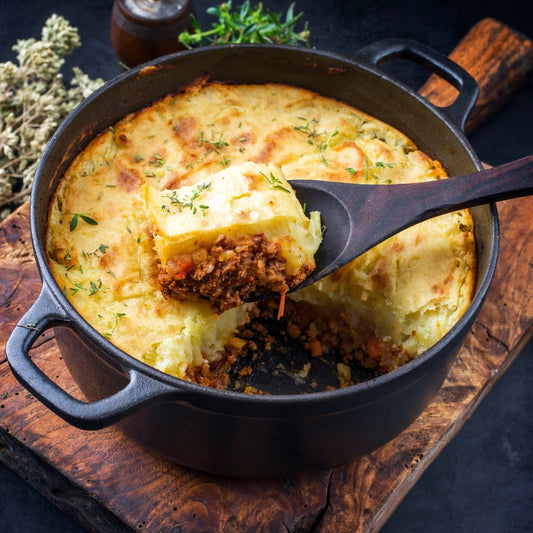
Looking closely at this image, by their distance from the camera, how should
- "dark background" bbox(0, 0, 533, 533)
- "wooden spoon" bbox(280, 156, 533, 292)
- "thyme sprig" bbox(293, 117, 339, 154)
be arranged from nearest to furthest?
"wooden spoon" bbox(280, 156, 533, 292) < "thyme sprig" bbox(293, 117, 339, 154) < "dark background" bbox(0, 0, 533, 533)

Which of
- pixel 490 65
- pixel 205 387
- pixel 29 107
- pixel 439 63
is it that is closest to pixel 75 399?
pixel 205 387

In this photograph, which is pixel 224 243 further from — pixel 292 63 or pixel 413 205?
pixel 292 63

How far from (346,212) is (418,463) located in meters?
1.18

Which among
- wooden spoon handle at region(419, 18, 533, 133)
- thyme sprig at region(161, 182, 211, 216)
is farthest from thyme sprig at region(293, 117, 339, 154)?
wooden spoon handle at region(419, 18, 533, 133)

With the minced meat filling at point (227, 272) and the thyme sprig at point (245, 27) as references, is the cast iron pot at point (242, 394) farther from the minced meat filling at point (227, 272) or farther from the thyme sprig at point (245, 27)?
the thyme sprig at point (245, 27)

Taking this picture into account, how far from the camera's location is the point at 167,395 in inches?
87.0

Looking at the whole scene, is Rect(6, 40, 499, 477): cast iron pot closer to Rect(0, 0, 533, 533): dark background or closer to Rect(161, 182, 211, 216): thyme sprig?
Rect(161, 182, 211, 216): thyme sprig

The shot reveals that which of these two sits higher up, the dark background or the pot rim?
the pot rim

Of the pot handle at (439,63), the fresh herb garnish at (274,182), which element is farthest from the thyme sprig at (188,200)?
the pot handle at (439,63)

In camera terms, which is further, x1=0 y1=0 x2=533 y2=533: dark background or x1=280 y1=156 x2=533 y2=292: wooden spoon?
x1=0 y1=0 x2=533 y2=533: dark background

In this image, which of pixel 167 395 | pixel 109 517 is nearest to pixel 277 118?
pixel 167 395

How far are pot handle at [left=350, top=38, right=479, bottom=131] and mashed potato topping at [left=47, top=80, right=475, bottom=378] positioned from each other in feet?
0.87

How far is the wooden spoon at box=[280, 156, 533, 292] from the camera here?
9.05 ft

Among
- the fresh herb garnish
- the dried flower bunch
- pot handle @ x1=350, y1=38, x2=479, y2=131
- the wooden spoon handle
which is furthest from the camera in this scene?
the wooden spoon handle
